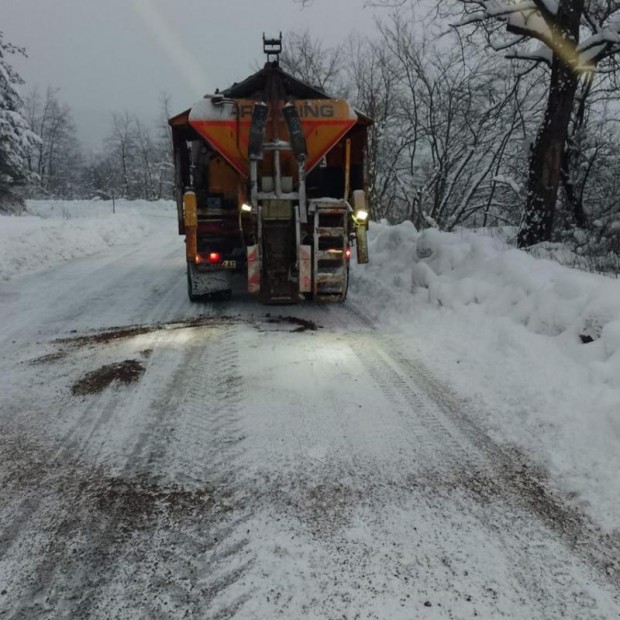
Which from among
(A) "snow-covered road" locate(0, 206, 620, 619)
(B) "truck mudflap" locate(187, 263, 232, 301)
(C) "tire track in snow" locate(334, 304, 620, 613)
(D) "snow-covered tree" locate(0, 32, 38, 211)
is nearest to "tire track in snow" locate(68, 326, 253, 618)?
(A) "snow-covered road" locate(0, 206, 620, 619)

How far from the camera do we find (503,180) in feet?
48.3

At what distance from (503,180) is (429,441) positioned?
12965mm

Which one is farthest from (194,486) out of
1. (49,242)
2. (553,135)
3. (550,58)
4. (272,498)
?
(49,242)

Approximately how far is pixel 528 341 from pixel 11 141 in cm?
2747

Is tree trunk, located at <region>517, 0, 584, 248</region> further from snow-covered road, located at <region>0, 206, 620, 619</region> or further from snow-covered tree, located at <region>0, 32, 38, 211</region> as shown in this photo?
snow-covered tree, located at <region>0, 32, 38, 211</region>

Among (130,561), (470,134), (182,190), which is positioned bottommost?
(130,561)

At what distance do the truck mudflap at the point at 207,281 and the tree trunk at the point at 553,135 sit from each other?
5.53 metres

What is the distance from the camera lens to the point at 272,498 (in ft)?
9.50

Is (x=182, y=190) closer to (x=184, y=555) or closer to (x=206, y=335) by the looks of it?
(x=206, y=335)

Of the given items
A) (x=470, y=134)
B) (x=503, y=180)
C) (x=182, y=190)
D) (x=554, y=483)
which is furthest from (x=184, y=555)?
(x=470, y=134)

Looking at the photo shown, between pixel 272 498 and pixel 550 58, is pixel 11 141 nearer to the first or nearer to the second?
pixel 550 58

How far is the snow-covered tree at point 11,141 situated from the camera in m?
24.7

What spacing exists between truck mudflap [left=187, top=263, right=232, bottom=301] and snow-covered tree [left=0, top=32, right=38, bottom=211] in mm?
22049

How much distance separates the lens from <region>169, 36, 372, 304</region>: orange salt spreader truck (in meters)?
6.76
